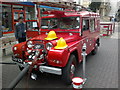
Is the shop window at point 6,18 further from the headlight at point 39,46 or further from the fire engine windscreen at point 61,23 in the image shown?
the headlight at point 39,46

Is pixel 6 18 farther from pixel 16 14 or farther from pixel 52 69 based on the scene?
pixel 52 69

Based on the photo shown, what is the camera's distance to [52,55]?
3721 millimetres

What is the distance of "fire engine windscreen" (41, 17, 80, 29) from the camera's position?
16.6ft

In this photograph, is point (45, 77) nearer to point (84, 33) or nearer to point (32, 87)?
point (32, 87)

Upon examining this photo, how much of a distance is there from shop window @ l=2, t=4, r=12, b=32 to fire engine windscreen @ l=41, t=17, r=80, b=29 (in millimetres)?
7968

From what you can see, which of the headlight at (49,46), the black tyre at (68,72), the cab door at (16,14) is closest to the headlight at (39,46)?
the headlight at (49,46)

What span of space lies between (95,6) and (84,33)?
47417 mm

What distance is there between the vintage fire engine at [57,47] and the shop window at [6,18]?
797 cm

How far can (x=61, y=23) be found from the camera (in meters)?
5.32

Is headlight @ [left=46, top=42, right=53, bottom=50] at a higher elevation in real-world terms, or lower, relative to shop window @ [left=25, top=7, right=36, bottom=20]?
lower

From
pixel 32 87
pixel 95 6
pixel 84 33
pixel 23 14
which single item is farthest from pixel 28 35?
pixel 95 6

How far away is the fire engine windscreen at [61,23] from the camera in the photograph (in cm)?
507

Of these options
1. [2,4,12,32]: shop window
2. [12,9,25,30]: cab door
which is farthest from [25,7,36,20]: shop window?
[2,4,12,32]: shop window

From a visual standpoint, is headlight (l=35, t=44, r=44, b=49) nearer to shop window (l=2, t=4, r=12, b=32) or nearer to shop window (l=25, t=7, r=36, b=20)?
shop window (l=2, t=4, r=12, b=32)
